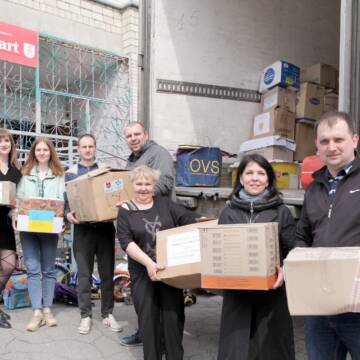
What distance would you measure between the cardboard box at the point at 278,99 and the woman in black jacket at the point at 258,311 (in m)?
2.91

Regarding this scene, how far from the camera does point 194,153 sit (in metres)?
4.38

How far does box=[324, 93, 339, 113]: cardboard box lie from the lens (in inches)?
209

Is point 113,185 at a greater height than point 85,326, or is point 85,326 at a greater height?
point 113,185

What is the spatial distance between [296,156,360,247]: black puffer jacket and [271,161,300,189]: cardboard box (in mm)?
2463

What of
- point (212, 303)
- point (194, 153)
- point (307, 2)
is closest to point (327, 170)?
point (194, 153)

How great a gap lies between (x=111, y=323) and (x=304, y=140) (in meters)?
2.97

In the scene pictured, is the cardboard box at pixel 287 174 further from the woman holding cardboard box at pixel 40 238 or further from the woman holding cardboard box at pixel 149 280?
the woman holding cardboard box at pixel 40 238

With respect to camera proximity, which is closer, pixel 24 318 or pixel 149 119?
pixel 24 318

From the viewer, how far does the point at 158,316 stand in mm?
2625

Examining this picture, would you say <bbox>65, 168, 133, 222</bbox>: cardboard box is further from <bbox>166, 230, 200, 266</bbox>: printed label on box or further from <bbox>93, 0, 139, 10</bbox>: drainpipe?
<bbox>93, 0, 139, 10</bbox>: drainpipe

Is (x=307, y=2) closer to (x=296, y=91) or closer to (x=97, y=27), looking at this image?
(x=296, y=91)

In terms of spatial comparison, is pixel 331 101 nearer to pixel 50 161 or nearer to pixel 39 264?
pixel 50 161

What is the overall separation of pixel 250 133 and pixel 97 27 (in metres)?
5.79

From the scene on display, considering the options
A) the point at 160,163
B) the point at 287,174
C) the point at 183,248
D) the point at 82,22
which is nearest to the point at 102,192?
the point at 160,163
